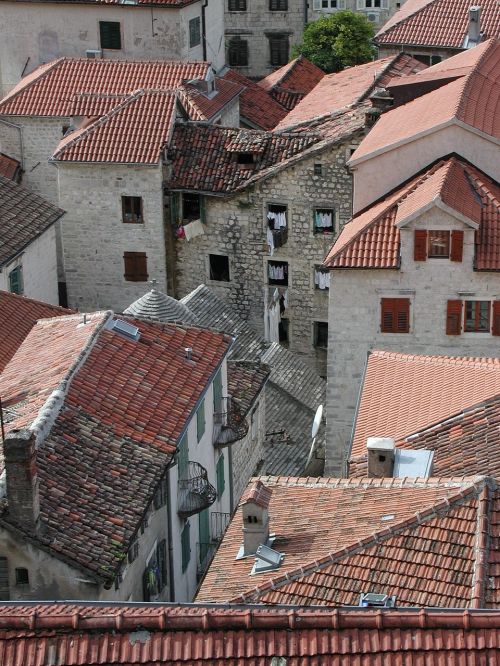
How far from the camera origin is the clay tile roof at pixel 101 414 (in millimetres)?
31938

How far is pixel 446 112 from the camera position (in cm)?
5075

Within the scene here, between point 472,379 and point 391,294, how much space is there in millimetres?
9744

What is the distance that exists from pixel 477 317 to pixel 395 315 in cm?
270

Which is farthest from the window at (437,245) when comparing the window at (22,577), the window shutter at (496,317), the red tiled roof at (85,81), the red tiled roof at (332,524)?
the red tiled roof at (85,81)

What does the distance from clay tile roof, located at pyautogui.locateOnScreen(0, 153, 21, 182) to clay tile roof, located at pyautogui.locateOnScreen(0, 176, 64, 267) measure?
8958 millimetres

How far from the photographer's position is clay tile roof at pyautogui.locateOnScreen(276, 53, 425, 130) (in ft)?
223

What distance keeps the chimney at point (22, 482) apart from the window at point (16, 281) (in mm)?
25114

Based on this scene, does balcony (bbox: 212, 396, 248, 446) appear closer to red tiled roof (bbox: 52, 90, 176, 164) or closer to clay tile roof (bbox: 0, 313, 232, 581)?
clay tile roof (bbox: 0, 313, 232, 581)

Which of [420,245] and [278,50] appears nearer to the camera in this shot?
[420,245]

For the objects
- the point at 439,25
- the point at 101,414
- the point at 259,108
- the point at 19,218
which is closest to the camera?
the point at 101,414

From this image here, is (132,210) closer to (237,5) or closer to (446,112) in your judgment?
(446,112)

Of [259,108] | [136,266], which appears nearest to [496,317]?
[136,266]

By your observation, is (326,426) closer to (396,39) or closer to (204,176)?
(204,176)

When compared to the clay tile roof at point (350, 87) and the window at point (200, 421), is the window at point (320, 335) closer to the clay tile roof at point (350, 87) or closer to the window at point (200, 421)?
the clay tile roof at point (350, 87)
